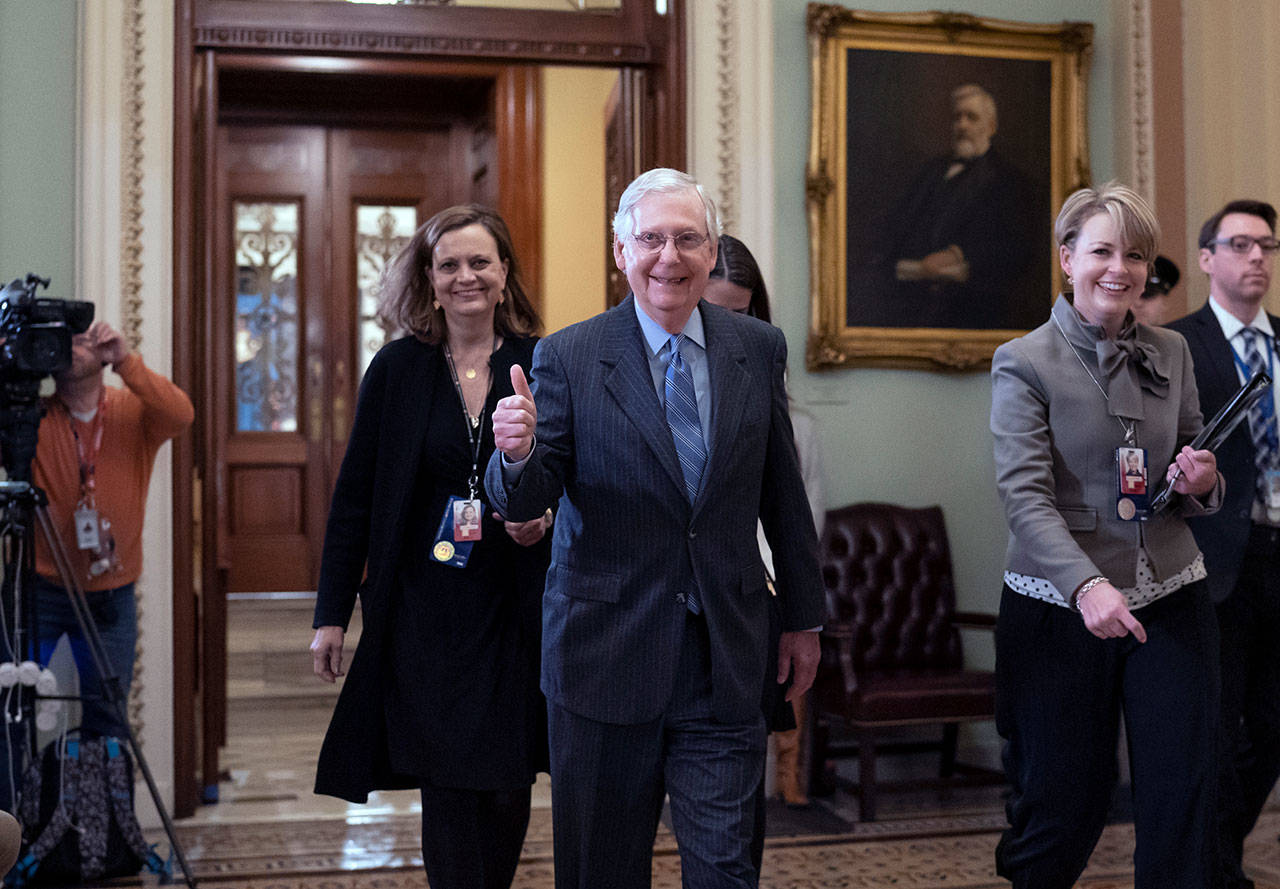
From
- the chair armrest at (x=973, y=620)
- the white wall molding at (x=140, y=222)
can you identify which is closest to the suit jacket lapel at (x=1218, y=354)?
the chair armrest at (x=973, y=620)

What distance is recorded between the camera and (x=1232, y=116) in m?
5.31

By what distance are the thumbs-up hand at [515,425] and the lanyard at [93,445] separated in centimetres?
249

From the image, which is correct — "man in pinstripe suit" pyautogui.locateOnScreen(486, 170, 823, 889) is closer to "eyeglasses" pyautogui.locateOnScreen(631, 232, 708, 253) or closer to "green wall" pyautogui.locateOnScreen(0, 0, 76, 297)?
"eyeglasses" pyautogui.locateOnScreen(631, 232, 708, 253)

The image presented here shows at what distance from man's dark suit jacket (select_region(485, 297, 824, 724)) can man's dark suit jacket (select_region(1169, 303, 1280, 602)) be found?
73.9 inches

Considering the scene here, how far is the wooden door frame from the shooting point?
4.73 meters

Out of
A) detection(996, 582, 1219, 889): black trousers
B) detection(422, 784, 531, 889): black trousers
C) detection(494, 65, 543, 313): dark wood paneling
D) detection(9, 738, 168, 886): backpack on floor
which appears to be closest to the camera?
detection(996, 582, 1219, 889): black trousers

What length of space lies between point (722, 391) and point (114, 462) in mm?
2650

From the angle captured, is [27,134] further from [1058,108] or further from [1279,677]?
[1279,677]

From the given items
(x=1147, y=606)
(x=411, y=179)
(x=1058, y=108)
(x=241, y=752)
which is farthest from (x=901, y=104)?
(x=411, y=179)

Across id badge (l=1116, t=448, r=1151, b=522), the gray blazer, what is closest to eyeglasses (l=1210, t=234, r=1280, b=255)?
the gray blazer

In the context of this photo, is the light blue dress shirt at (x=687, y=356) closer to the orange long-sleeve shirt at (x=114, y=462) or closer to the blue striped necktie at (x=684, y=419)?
the blue striped necktie at (x=684, y=419)

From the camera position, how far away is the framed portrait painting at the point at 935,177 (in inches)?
204

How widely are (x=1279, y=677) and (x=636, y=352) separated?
8.21ft

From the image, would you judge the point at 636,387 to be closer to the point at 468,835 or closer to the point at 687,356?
the point at 687,356
